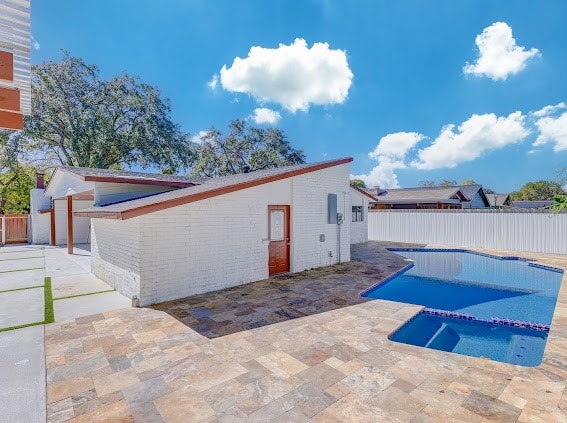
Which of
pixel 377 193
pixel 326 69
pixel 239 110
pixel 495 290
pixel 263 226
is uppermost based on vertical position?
pixel 239 110

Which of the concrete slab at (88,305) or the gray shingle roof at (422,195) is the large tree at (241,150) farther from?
the concrete slab at (88,305)

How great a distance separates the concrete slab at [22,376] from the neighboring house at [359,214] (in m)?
15.2

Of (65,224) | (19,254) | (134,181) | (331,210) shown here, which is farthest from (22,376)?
(65,224)

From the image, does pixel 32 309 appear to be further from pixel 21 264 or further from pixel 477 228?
pixel 477 228

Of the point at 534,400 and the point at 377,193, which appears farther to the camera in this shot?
the point at 377,193

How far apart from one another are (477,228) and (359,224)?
6.17 m

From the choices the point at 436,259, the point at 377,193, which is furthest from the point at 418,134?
the point at 436,259

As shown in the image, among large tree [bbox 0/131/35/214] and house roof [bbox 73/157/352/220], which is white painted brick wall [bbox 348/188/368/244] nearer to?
house roof [bbox 73/157/352/220]

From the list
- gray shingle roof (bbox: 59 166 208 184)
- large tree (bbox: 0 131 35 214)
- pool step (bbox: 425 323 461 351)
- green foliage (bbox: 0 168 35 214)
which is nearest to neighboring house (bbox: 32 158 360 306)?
gray shingle roof (bbox: 59 166 208 184)

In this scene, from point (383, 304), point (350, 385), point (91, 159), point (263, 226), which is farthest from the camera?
point (91, 159)

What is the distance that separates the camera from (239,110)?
29.9 metres

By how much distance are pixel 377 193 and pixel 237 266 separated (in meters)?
26.2

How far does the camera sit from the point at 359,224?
59.6ft

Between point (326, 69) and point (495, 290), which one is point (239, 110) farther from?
point (495, 290)
